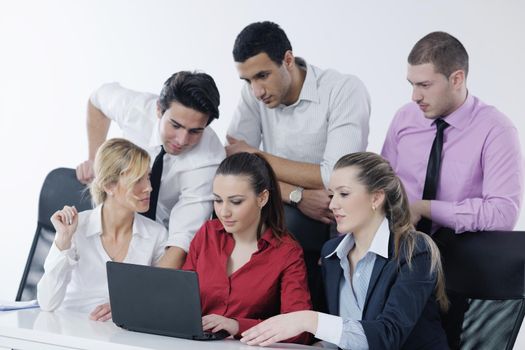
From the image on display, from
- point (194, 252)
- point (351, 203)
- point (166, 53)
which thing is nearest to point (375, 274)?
point (351, 203)

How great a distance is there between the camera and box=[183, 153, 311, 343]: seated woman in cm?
270

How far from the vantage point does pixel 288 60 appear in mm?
3203

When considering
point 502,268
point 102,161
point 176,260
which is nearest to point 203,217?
point 176,260

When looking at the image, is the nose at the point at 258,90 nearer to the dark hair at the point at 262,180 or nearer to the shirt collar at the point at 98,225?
the dark hair at the point at 262,180

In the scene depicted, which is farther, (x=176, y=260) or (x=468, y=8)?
(x=468, y=8)

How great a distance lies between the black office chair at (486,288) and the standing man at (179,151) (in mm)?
907

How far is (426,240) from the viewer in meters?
2.53

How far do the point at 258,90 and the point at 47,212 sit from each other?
0.95 m

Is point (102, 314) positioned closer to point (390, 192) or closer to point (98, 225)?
point (98, 225)

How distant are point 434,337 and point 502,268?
313 mm

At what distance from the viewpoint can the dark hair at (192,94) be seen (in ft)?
9.94

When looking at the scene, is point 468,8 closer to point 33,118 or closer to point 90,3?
point 90,3

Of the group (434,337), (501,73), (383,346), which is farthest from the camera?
(501,73)

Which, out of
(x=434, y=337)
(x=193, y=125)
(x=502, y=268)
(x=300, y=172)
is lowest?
(x=434, y=337)
